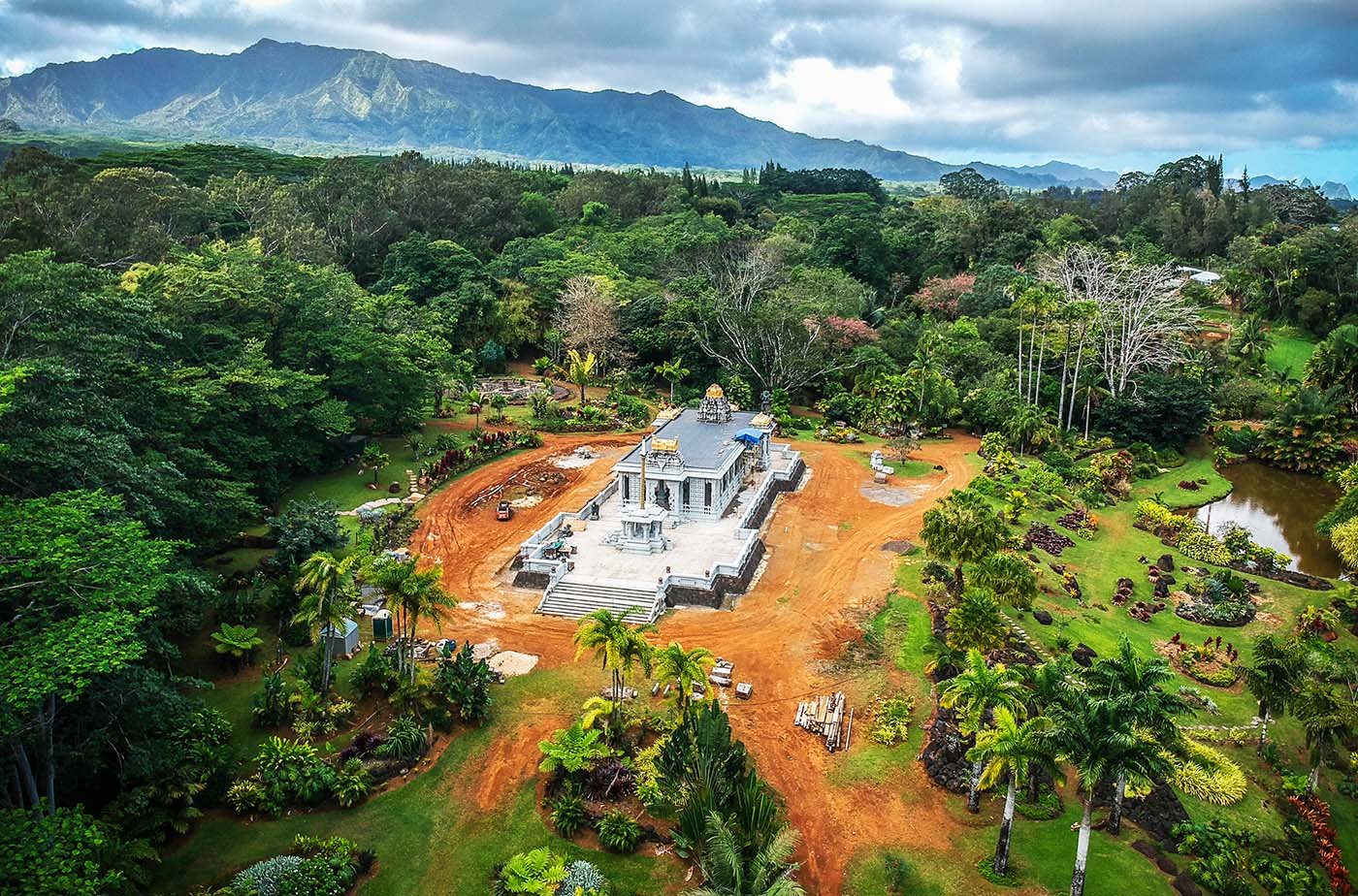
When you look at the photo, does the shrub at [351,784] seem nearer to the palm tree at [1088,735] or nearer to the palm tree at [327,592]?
the palm tree at [327,592]

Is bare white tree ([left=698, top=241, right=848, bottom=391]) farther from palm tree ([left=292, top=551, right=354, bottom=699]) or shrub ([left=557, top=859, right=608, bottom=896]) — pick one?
shrub ([left=557, top=859, right=608, bottom=896])

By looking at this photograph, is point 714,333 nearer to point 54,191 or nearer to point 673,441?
point 673,441

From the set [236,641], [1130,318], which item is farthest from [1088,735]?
[1130,318]

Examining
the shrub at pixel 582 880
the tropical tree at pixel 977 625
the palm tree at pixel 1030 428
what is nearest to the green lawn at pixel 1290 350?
the palm tree at pixel 1030 428

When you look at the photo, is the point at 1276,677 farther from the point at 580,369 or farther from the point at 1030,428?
the point at 580,369

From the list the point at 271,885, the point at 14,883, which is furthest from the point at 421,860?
the point at 14,883

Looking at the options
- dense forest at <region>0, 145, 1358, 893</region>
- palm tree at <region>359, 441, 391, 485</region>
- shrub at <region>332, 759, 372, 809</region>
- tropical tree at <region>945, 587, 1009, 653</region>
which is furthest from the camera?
palm tree at <region>359, 441, 391, 485</region>

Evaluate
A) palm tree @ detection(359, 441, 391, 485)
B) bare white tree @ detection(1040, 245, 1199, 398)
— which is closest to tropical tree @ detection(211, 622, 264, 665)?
palm tree @ detection(359, 441, 391, 485)
